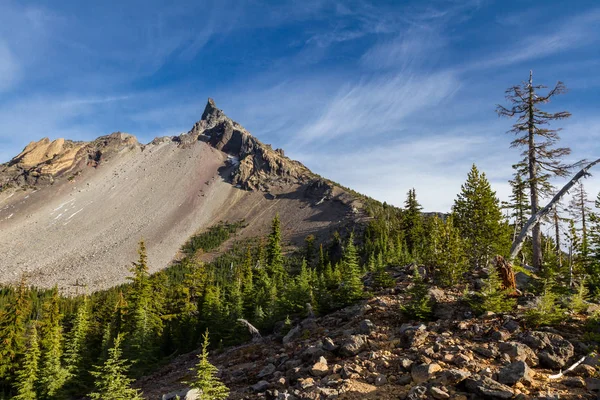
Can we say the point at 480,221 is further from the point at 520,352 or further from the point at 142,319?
the point at 142,319

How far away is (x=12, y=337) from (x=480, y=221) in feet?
165

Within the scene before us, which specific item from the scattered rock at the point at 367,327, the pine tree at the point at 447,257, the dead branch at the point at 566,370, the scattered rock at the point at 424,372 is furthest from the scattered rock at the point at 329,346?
the pine tree at the point at 447,257

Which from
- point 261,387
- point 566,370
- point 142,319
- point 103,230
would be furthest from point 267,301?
point 103,230

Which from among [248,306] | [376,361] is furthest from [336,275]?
[376,361]

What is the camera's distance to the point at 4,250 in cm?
15388

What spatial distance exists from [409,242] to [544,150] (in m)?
35.5

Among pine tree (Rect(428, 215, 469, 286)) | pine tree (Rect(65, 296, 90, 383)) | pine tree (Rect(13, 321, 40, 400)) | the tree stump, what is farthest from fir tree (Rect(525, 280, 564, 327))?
pine tree (Rect(13, 321, 40, 400))

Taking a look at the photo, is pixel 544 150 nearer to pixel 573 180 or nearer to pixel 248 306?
pixel 573 180

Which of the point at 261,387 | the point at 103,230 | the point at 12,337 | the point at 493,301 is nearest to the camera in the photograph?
the point at 261,387

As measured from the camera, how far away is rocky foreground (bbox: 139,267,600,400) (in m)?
9.98

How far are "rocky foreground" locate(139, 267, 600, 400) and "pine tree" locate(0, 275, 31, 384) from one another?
1259 inches

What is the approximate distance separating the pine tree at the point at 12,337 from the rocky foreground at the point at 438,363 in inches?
1259

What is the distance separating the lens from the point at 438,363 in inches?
466

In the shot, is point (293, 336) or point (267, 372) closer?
point (267, 372)
